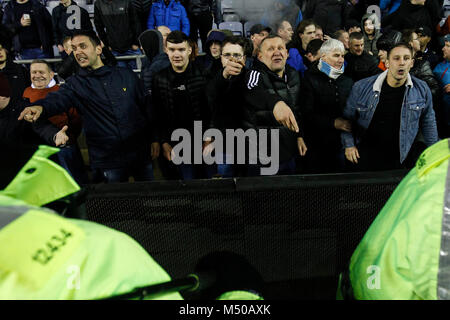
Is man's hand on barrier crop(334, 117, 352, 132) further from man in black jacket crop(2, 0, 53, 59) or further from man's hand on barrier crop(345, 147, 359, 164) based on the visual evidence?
man in black jacket crop(2, 0, 53, 59)

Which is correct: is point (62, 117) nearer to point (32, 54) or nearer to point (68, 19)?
point (68, 19)

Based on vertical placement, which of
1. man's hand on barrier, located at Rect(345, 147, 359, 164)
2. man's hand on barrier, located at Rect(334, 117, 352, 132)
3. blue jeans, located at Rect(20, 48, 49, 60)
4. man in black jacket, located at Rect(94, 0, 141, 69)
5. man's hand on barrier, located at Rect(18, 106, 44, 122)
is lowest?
man's hand on barrier, located at Rect(345, 147, 359, 164)

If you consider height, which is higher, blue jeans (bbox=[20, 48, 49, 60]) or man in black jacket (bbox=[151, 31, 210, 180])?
blue jeans (bbox=[20, 48, 49, 60])

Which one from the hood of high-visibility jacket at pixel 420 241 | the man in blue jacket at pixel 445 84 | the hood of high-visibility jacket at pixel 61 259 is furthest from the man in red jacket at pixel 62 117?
the man in blue jacket at pixel 445 84

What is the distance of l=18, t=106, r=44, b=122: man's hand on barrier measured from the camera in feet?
7.96

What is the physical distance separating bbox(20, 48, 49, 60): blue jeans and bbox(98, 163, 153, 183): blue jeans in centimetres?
359

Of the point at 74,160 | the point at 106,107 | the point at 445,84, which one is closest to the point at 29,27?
the point at 74,160

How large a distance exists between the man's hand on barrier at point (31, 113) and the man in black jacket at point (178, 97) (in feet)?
2.80

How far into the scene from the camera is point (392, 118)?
2.95 metres

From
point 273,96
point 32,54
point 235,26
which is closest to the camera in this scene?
point 273,96

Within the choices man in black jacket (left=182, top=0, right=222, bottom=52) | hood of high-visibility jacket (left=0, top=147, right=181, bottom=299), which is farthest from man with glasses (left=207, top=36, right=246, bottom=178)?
man in black jacket (left=182, top=0, right=222, bottom=52)

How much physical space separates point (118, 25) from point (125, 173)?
3047 mm

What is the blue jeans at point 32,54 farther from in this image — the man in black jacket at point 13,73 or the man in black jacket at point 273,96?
the man in black jacket at point 273,96
